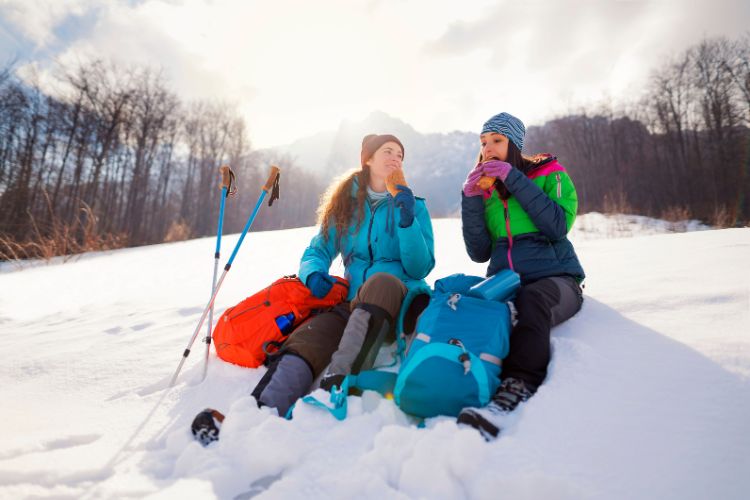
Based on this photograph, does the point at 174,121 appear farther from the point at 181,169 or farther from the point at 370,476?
the point at 370,476

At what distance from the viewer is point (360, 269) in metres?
2.47

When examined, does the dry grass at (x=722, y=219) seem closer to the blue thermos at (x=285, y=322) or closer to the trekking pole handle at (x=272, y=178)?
the trekking pole handle at (x=272, y=178)

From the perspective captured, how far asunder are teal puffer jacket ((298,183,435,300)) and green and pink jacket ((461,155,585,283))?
13.8 inches

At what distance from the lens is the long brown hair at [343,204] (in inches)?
106

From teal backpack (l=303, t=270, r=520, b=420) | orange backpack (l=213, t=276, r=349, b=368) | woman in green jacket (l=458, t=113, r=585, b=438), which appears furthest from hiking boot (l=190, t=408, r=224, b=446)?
woman in green jacket (l=458, t=113, r=585, b=438)

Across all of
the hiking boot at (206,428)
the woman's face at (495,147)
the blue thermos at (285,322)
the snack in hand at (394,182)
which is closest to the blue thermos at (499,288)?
the snack in hand at (394,182)

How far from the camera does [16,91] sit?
55.3ft

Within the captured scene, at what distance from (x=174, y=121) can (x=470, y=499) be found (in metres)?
27.2

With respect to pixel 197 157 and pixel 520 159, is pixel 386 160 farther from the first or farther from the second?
pixel 197 157

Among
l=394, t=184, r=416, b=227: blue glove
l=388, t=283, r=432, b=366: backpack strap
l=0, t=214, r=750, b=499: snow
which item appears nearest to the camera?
l=0, t=214, r=750, b=499: snow

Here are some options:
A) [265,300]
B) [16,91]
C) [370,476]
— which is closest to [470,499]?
[370,476]

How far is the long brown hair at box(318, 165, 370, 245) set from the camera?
8.85ft

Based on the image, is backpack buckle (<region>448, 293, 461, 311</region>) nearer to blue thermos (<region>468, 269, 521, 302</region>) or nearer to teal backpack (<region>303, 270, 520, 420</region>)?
teal backpack (<region>303, 270, 520, 420</region>)

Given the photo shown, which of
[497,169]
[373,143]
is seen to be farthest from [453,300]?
[373,143]
